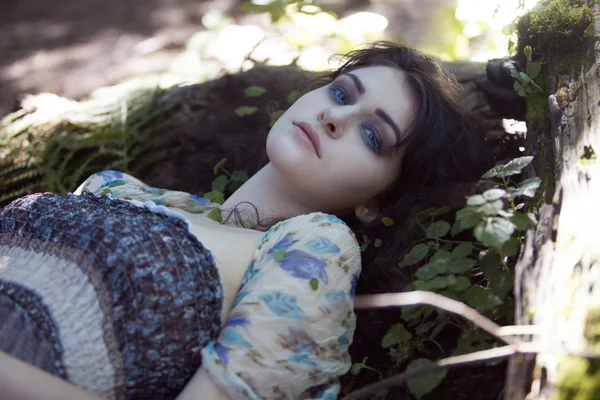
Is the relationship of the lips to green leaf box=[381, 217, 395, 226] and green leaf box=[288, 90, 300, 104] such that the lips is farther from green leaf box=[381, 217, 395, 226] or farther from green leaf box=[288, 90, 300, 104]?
green leaf box=[288, 90, 300, 104]

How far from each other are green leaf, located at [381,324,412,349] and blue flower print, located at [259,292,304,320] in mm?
327

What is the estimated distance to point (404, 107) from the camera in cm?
224

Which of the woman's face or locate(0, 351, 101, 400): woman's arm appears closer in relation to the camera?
locate(0, 351, 101, 400): woman's arm

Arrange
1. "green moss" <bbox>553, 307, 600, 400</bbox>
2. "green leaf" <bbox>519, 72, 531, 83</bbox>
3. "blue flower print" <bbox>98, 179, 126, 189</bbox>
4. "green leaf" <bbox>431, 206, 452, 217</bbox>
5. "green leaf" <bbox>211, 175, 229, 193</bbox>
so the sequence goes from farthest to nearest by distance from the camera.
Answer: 1. "green leaf" <bbox>211, 175, 229, 193</bbox>
2. "blue flower print" <bbox>98, 179, 126, 189</bbox>
3. "green leaf" <bbox>519, 72, 531, 83</bbox>
4. "green leaf" <bbox>431, 206, 452, 217</bbox>
5. "green moss" <bbox>553, 307, 600, 400</bbox>

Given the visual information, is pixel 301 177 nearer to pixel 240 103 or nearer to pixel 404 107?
pixel 404 107

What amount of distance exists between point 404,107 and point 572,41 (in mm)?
646

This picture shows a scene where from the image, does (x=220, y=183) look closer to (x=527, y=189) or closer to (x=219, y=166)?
(x=219, y=166)

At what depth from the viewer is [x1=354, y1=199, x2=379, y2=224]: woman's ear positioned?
7.77 feet

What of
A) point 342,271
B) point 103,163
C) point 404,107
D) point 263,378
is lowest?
point 103,163

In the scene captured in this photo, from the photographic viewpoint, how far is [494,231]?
64.4 inches

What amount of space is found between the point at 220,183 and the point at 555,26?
1482mm

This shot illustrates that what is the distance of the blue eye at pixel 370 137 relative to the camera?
85.9 inches

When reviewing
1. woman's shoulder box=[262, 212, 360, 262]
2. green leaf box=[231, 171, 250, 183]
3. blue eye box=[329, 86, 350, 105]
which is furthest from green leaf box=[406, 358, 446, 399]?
green leaf box=[231, 171, 250, 183]

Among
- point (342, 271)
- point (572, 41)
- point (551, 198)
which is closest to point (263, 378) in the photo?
point (342, 271)
